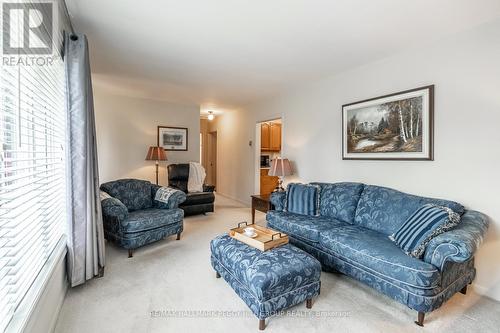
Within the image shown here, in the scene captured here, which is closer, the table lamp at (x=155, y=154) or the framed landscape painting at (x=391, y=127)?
the framed landscape painting at (x=391, y=127)

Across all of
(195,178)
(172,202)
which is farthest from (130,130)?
(172,202)

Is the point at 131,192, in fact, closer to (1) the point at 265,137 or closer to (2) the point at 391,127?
(1) the point at 265,137

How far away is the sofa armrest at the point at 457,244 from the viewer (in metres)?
1.68

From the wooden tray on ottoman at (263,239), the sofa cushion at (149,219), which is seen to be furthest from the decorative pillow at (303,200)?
the sofa cushion at (149,219)

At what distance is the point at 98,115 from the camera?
4703 mm

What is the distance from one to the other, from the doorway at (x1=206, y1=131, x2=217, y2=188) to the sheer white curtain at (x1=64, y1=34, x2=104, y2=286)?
5404 millimetres

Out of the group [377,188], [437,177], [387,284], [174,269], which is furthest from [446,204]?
[174,269]

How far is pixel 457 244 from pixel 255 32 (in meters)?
2.39

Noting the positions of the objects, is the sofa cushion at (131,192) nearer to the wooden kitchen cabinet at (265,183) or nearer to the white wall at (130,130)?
the white wall at (130,130)

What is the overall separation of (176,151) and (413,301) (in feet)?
16.2

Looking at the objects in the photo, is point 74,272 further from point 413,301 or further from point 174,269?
point 413,301

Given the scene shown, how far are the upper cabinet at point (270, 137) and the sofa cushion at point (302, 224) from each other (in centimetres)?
281

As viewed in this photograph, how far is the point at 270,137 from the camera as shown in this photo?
6016 millimetres

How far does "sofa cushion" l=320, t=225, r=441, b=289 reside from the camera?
1798mm
